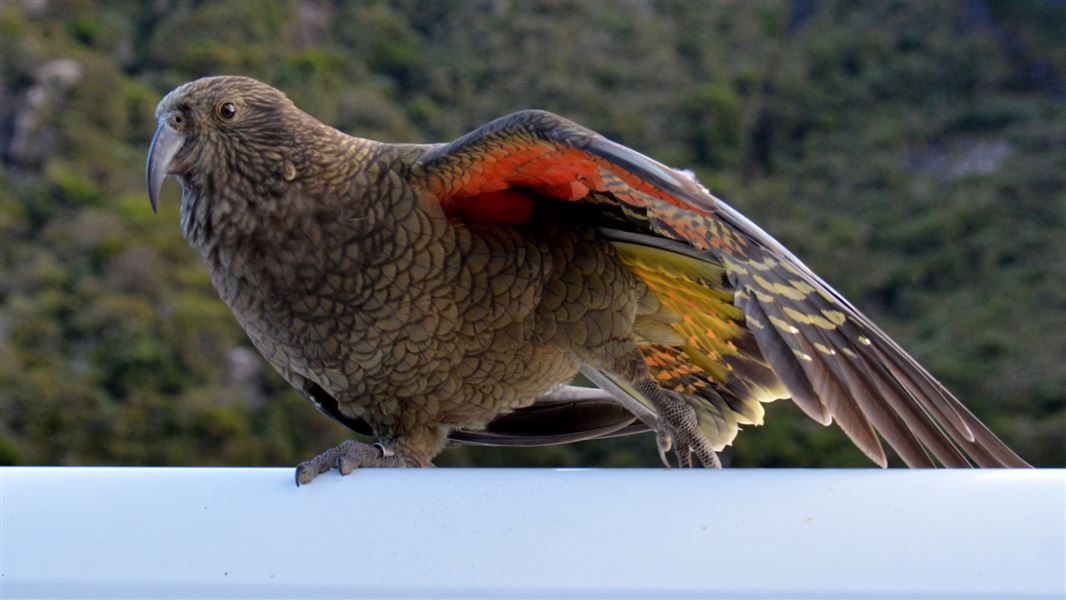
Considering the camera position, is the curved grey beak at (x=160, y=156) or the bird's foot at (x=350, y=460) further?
the curved grey beak at (x=160, y=156)

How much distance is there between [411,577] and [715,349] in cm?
161

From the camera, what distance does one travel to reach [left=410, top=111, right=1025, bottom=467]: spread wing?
1974 millimetres

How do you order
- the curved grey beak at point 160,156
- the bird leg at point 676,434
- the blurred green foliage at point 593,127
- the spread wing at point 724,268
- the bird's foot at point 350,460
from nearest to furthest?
the bird's foot at point 350,460
the spread wing at point 724,268
the curved grey beak at point 160,156
the bird leg at point 676,434
the blurred green foliage at point 593,127

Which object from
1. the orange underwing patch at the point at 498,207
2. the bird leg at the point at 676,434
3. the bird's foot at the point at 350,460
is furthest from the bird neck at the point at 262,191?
the bird leg at the point at 676,434

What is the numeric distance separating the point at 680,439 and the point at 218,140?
1.33 meters

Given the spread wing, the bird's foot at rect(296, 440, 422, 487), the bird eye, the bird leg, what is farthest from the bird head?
the bird leg

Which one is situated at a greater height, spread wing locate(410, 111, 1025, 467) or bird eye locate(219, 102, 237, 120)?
spread wing locate(410, 111, 1025, 467)

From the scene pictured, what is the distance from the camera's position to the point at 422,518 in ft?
4.63

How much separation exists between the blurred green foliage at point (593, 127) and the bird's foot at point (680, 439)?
816 cm

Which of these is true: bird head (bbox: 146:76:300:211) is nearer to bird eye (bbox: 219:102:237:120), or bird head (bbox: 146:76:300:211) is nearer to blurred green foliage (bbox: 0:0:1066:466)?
bird eye (bbox: 219:102:237:120)

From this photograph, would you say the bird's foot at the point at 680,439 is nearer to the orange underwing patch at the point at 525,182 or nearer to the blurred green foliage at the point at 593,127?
the orange underwing patch at the point at 525,182

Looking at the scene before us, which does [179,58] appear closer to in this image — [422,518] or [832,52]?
[832,52]

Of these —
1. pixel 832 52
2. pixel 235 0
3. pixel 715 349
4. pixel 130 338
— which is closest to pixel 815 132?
pixel 832 52

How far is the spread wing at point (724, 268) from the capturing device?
6.48ft
